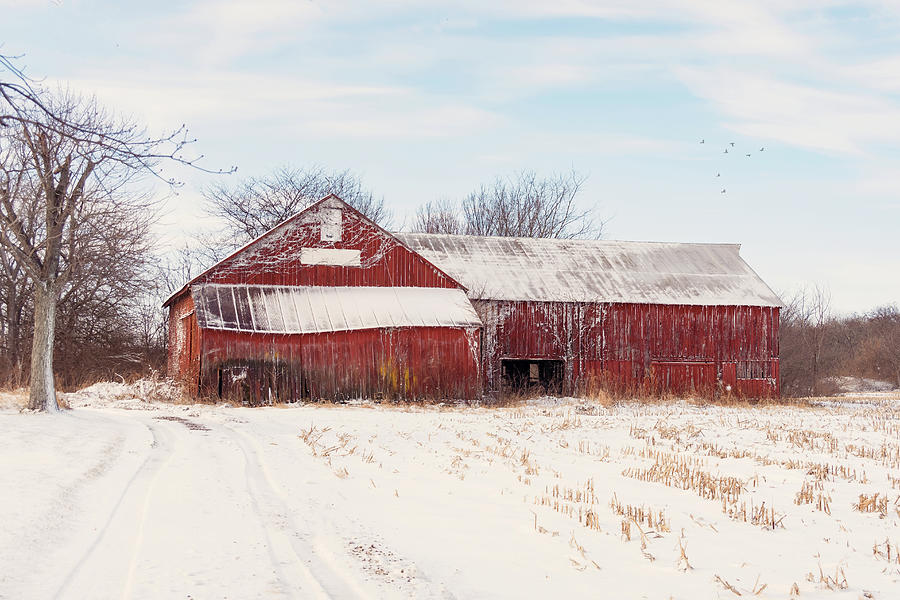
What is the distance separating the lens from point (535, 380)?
113 ft

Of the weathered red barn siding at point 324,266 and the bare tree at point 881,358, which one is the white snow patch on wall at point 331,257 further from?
the bare tree at point 881,358

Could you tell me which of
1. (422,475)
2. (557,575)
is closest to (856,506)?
(557,575)

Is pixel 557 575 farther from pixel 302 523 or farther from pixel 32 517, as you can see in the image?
pixel 32 517

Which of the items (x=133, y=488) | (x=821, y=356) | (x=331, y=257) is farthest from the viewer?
(x=821, y=356)

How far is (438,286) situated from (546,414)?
8.32m

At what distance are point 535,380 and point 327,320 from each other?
1273 cm

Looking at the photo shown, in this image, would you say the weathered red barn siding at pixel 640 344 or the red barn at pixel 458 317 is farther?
the weathered red barn siding at pixel 640 344

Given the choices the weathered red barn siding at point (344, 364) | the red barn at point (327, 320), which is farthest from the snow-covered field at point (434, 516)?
the red barn at point (327, 320)

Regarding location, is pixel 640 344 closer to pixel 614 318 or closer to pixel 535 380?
pixel 614 318

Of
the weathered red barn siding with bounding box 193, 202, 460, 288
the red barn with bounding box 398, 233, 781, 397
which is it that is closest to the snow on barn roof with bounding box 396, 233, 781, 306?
the red barn with bounding box 398, 233, 781, 397

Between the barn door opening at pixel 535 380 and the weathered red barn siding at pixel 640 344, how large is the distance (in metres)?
0.80

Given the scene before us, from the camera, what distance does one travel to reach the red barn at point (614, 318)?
3016 centimetres

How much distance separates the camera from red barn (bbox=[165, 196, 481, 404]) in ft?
78.8

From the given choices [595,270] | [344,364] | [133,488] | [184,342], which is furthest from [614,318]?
[133,488]
